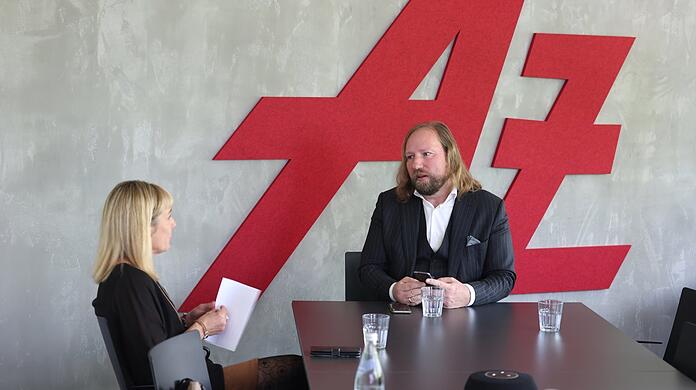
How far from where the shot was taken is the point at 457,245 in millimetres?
3645

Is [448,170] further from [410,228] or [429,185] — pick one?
[410,228]

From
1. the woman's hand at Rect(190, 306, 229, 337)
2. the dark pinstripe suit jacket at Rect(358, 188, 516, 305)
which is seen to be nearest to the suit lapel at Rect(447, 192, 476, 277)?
the dark pinstripe suit jacket at Rect(358, 188, 516, 305)

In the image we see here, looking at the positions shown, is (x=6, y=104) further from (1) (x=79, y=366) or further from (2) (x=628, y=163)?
(2) (x=628, y=163)

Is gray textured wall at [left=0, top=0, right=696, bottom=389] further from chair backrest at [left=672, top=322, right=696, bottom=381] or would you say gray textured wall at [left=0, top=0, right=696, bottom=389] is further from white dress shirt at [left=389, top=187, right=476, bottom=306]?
chair backrest at [left=672, top=322, right=696, bottom=381]

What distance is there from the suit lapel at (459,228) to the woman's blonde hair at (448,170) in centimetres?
6

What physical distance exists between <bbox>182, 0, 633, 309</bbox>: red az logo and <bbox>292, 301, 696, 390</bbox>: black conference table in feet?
2.96

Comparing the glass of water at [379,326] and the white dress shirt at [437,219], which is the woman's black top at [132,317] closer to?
the glass of water at [379,326]

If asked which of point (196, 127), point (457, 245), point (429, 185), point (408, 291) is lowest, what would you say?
point (408, 291)

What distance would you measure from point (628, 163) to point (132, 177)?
2.48 m

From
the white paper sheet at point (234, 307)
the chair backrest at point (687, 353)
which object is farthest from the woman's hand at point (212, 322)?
the chair backrest at point (687, 353)

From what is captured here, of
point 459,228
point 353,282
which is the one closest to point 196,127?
point 353,282

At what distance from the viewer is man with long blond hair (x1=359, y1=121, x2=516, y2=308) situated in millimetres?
3635

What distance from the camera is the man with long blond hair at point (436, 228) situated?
11.9ft

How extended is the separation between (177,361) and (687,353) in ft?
4.72
